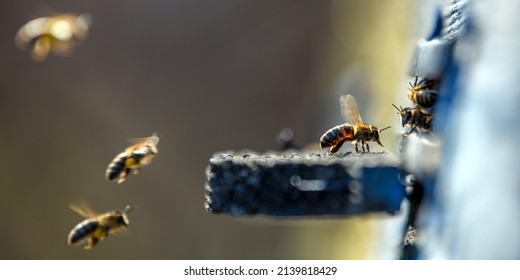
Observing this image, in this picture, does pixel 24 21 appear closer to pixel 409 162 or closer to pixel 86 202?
pixel 86 202

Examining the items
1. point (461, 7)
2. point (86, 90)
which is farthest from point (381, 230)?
point (86, 90)

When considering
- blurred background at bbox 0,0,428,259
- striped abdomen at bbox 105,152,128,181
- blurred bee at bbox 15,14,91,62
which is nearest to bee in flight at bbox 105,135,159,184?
striped abdomen at bbox 105,152,128,181

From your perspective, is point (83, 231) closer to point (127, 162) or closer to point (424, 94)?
point (127, 162)

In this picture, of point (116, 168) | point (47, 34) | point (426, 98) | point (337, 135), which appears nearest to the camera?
point (426, 98)

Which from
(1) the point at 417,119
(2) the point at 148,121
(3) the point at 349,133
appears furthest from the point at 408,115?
(2) the point at 148,121

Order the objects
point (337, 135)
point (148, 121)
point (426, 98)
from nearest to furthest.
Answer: point (426, 98) → point (337, 135) → point (148, 121)

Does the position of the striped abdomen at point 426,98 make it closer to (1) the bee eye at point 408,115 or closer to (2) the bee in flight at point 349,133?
(1) the bee eye at point 408,115
